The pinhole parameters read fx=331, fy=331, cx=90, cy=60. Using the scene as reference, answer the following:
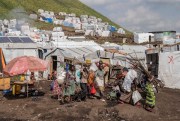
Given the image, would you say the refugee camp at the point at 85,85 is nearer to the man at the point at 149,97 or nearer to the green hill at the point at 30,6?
the man at the point at 149,97

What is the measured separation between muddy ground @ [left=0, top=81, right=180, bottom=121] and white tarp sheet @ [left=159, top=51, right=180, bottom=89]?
5.80 metres

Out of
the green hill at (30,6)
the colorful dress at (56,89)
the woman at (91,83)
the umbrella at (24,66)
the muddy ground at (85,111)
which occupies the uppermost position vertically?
the green hill at (30,6)

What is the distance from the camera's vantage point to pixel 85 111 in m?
13.6

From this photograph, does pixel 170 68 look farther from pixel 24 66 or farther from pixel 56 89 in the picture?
pixel 24 66

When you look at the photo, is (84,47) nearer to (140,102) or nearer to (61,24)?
(140,102)

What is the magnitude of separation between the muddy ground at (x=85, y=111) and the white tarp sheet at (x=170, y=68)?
19.0ft

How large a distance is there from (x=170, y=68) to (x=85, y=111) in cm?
988

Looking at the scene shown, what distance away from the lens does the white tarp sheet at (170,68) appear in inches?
842

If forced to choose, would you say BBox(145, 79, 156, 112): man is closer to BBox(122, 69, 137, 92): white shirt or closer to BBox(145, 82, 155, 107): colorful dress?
BBox(145, 82, 155, 107): colorful dress

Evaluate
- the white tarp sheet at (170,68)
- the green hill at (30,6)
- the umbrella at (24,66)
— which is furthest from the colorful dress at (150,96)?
the green hill at (30,6)

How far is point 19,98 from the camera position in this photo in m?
17.0

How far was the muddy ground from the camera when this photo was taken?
511 inches

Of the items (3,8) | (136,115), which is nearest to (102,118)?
(136,115)

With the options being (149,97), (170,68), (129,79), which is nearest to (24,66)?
(129,79)
